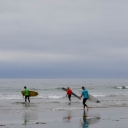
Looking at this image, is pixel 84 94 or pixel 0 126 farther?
pixel 84 94

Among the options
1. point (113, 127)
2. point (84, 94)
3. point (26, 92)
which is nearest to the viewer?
point (113, 127)

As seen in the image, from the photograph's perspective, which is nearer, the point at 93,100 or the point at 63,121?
the point at 63,121

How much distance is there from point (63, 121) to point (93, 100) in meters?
14.6

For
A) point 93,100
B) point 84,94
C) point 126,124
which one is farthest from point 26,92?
point 126,124

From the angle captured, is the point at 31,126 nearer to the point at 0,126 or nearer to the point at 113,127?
the point at 0,126

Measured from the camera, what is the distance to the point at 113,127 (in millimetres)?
15203

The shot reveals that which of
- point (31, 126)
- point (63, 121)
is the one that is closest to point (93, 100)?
point (63, 121)

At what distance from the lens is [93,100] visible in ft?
105

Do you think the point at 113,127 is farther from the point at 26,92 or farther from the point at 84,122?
the point at 26,92

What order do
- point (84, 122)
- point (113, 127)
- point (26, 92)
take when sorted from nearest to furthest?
point (113, 127) → point (84, 122) → point (26, 92)

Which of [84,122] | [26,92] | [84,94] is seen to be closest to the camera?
[84,122]

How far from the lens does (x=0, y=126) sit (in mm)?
15930

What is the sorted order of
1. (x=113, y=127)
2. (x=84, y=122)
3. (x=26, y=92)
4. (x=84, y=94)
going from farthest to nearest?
1. (x=26, y=92)
2. (x=84, y=94)
3. (x=84, y=122)
4. (x=113, y=127)

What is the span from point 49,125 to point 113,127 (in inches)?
122
